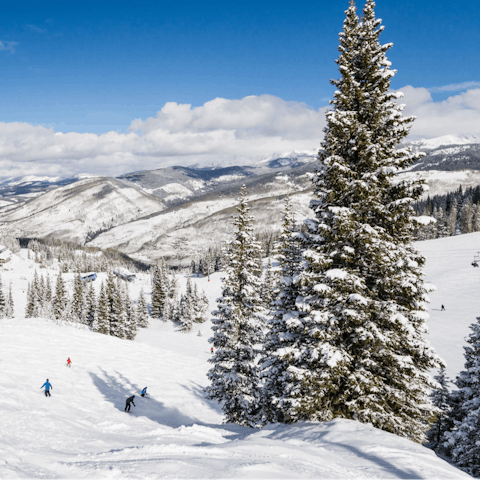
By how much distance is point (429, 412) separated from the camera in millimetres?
9992

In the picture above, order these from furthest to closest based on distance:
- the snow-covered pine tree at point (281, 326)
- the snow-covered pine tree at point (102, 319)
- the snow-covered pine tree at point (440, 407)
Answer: the snow-covered pine tree at point (102, 319), the snow-covered pine tree at point (440, 407), the snow-covered pine tree at point (281, 326)

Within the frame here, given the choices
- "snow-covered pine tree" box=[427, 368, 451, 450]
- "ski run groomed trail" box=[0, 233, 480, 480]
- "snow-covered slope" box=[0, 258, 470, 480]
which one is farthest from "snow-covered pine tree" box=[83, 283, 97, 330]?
"snow-covered pine tree" box=[427, 368, 451, 450]

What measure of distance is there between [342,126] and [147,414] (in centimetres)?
2146

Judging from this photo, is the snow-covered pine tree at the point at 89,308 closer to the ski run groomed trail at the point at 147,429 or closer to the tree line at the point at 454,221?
the ski run groomed trail at the point at 147,429

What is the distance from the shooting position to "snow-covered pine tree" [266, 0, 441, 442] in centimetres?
955

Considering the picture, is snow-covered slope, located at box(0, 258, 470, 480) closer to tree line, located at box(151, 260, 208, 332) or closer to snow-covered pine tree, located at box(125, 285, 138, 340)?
snow-covered pine tree, located at box(125, 285, 138, 340)

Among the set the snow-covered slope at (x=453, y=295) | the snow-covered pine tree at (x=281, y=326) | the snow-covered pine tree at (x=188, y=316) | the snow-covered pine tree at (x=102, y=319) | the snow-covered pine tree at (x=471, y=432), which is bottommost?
the snow-covered pine tree at (x=188, y=316)

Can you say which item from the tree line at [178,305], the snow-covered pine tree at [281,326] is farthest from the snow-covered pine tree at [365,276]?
the tree line at [178,305]

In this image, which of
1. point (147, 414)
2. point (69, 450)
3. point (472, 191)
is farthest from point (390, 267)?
point (472, 191)

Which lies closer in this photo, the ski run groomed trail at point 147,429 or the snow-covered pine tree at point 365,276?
the ski run groomed trail at point 147,429

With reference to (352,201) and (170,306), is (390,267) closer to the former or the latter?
→ (352,201)

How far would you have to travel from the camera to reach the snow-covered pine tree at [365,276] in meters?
9.55

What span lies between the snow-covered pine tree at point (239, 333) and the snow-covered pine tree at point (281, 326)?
2320 mm

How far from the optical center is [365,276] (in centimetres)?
1040
